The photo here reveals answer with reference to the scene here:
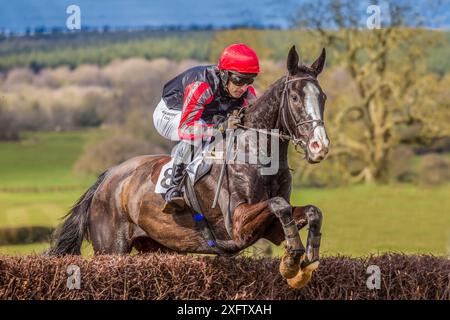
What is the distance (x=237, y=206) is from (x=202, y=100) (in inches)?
27.3

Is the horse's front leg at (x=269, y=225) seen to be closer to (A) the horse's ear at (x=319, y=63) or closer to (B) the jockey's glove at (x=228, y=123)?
(B) the jockey's glove at (x=228, y=123)

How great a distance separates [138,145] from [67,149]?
2033 mm

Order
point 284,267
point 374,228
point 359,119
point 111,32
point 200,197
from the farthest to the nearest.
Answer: point 359,119, point 111,32, point 374,228, point 200,197, point 284,267

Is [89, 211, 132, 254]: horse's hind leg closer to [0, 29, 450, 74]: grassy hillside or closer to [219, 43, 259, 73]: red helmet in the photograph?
[219, 43, 259, 73]: red helmet

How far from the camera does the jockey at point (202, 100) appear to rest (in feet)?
16.9

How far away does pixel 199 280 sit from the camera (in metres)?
5.07

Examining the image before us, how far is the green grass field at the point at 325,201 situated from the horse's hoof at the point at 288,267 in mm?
8042

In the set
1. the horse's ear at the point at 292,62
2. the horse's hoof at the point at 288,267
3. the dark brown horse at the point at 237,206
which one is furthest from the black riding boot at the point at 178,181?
the horse's hoof at the point at 288,267

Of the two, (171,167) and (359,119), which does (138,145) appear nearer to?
(359,119)

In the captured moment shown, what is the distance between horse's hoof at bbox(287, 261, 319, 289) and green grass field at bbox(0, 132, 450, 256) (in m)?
7.98

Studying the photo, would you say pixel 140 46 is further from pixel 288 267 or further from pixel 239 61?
pixel 288 267
